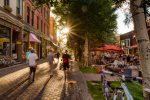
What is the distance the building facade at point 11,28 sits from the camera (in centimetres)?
2303

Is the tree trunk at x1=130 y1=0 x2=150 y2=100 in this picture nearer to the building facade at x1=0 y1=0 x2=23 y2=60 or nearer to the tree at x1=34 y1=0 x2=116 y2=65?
the tree at x1=34 y1=0 x2=116 y2=65

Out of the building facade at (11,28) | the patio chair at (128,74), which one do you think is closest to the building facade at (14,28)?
the building facade at (11,28)

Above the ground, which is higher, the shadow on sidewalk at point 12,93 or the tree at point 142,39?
the tree at point 142,39

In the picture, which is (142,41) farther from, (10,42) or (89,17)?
(10,42)

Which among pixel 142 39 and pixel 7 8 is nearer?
pixel 142 39

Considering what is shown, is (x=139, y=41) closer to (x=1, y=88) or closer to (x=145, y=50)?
(x=145, y=50)

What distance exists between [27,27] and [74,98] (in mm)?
22936

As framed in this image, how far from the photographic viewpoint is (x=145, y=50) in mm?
6570

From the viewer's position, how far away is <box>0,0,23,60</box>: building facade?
23.0 metres

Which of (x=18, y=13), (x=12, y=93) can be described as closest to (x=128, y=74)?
(x=12, y=93)

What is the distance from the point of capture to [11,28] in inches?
1004

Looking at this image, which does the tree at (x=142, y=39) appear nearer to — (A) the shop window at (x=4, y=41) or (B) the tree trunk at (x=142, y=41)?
(B) the tree trunk at (x=142, y=41)


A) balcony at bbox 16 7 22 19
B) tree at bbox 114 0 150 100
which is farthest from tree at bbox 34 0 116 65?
tree at bbox 114 0 150 100

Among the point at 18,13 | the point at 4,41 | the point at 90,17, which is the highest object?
the point at 18,13
